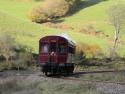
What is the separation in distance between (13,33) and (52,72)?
4347cm

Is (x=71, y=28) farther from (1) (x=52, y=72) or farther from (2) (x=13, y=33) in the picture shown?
(1) (x=52, y=72)

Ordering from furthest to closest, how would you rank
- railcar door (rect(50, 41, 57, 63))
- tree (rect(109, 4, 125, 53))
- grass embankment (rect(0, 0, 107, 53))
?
tree (rect(109, 4, 125, 53)) → grass embankment (rect(0, 0, 107, 53)) → railcar door (rect(50, 41, 57, 63))

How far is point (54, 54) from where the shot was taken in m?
37.2

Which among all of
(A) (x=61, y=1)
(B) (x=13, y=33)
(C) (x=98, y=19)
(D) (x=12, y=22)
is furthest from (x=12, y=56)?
(A) (x=61, y=1)

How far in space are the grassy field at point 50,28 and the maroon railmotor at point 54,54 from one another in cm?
3041

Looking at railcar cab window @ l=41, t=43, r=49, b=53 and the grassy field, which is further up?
the grassy field

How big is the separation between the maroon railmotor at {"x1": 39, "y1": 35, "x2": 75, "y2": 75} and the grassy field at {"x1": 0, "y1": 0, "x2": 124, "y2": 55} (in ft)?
99.8

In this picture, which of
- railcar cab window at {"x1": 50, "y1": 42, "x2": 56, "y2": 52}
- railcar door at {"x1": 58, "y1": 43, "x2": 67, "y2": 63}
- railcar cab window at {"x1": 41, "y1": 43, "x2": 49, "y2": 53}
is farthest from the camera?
railcar cab window at {"x1": 41, "y1": 43, "x2": 49, "y2": 53}

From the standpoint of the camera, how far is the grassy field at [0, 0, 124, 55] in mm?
81475

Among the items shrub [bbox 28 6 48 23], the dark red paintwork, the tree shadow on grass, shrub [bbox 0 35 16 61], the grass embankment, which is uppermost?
the tree shadow on grass

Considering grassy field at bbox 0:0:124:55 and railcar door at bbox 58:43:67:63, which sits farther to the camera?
grassy field at bbox 0:0:124:55

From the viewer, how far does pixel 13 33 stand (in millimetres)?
80500

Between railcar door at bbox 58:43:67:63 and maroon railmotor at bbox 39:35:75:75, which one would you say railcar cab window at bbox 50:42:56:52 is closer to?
maroon railmotor at bbox 39:35:75:75

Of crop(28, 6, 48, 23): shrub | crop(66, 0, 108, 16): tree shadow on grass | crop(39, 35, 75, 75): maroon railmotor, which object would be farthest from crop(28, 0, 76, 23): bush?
crop(39, 35, 75, 75): maroon railmotor
